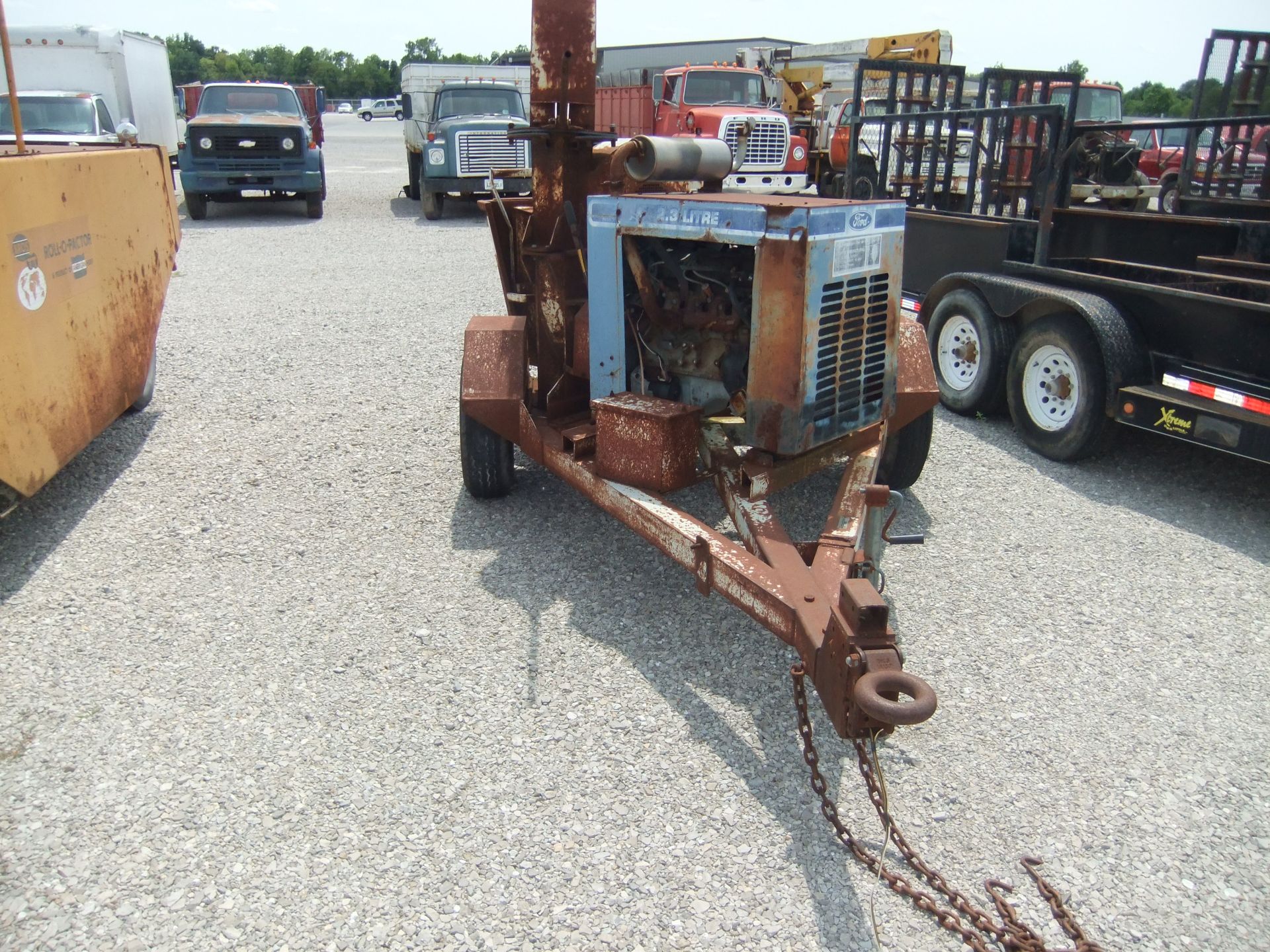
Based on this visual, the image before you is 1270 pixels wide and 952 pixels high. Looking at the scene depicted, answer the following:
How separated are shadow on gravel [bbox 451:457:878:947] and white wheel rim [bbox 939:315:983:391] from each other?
1794 millimetres

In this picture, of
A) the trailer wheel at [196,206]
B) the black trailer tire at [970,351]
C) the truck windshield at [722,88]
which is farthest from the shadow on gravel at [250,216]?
the black trailer tire at [970,351]

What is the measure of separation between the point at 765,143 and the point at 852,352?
12.0 m

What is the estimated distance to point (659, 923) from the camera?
2.40 metres

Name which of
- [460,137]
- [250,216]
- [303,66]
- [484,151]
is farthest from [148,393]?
[303,66]

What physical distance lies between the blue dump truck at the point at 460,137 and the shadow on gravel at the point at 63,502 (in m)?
8.51

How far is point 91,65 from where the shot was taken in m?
15.9

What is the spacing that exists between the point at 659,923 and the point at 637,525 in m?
1.62

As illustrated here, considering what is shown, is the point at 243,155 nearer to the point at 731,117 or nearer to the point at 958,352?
the point at 731,117

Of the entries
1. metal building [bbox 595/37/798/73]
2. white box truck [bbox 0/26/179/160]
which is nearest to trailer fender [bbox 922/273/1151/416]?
white box truck [bbox 0/26/179/160]

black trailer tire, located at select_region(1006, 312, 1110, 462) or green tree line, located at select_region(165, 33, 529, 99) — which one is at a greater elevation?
green tree line, located at select_region(165, 33, 529, 99)

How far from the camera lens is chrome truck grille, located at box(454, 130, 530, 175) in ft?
49.6

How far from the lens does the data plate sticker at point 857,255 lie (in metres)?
3.54

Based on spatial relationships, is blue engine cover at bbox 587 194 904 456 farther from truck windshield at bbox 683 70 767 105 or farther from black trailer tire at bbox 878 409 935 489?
truck windshield at bbox 683 70 767 105

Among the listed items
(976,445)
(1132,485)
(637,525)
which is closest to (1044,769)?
(637,525)
